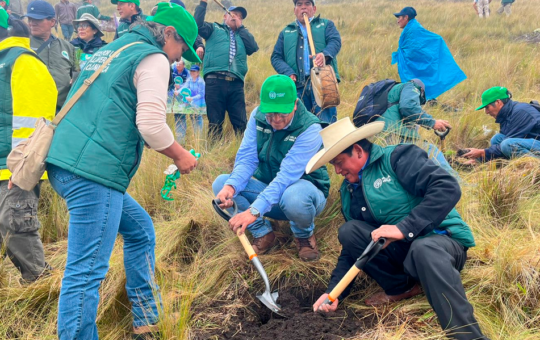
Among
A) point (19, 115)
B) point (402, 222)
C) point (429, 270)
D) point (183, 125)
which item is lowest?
point (183, 125)

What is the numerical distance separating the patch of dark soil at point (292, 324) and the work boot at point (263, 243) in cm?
60

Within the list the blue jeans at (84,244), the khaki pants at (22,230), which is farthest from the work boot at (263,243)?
the khaki pants at (22,230)

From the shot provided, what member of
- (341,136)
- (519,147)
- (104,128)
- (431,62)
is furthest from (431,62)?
(104,128)

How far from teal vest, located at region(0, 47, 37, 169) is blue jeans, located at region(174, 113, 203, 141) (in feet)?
8.28

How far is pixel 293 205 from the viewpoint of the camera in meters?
3.29

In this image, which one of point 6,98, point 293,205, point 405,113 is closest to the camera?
point 6,98

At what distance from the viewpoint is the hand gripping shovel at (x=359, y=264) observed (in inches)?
99.4

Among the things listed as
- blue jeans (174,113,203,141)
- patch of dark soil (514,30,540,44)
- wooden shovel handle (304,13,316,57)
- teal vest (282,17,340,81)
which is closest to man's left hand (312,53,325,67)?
wooden shovel handle (304,13,316,57)

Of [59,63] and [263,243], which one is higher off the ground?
[59,63]

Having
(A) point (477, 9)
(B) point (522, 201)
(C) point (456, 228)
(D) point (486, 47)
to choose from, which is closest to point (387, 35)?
(D) point (486, 47)

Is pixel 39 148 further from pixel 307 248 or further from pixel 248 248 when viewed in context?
pixel 307 248

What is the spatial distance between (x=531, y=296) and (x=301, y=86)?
137 inches

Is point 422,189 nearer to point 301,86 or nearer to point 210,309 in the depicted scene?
point 210,309

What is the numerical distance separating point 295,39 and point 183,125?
5.99 ft
